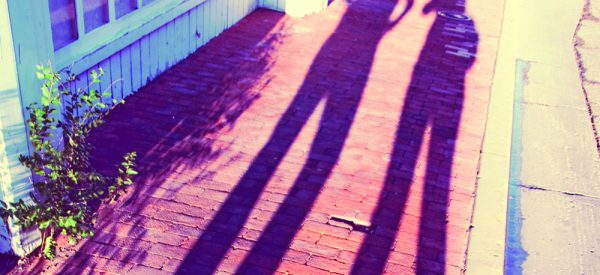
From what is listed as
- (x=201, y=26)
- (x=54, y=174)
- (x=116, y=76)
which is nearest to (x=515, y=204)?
(x=54, y=174)

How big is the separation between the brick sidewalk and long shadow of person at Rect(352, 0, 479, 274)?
2 cm

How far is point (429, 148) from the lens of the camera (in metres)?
5.66

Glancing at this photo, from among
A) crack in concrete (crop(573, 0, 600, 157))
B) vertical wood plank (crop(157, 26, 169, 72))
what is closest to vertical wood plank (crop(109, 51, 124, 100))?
vertical wood plank (crop(157, 26, 169, 72))

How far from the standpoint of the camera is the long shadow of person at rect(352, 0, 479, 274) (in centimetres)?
421

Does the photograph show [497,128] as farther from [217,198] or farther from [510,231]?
[217,198]

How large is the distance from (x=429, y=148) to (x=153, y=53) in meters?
3.22

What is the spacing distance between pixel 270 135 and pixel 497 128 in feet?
7.91

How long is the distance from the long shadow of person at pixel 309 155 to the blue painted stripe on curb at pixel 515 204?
1542 mm

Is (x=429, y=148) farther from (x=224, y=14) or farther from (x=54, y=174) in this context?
(x=224, y=14)

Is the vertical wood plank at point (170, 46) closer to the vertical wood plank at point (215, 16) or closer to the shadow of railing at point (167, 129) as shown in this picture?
the shadow of railing at point (167, 129)

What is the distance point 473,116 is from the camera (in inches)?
253

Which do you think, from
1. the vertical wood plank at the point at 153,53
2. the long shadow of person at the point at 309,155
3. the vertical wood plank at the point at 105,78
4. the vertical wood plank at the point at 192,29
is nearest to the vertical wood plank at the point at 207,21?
the vertical wood plank at the point at 192,29

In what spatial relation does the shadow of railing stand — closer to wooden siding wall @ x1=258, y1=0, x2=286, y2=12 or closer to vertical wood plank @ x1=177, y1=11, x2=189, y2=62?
vertical wood plank @ x1=177, y1=11, x2=189, y2=62

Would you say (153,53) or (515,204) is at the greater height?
(153,53)
